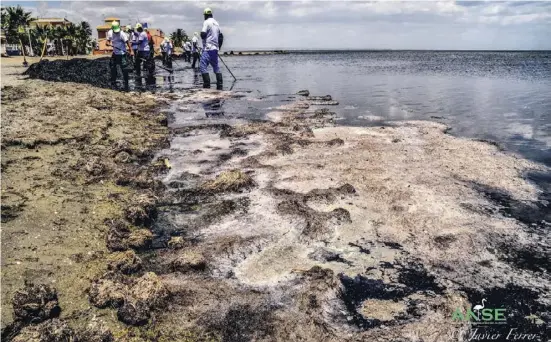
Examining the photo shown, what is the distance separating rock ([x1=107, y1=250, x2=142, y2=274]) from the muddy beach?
0.8 inches

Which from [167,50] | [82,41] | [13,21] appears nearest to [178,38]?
[82,41]

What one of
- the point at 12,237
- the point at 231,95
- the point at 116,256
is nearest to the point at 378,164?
the point at 116,256

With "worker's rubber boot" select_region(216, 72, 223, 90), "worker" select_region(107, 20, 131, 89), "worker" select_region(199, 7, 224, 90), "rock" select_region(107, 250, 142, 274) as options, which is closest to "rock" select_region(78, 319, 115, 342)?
"rock" select_region(107, 250, 142, 274)

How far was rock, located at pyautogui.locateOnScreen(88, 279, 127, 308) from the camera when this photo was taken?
3403 millimetres

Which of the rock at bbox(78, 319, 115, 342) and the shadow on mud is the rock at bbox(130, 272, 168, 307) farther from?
the shadow on mud

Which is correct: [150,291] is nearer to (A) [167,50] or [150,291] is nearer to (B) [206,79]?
(B) [206,79]

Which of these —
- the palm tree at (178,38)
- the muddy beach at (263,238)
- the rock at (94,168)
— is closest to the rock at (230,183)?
the muddy beach at (263,238)

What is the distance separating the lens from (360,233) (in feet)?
15.8

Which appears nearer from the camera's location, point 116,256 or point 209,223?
point 116,256

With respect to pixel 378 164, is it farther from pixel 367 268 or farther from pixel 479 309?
pixel 479 309

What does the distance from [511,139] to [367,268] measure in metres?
7.41

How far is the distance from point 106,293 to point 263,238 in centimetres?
185

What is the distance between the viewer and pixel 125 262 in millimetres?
3965

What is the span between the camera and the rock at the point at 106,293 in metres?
3.40
